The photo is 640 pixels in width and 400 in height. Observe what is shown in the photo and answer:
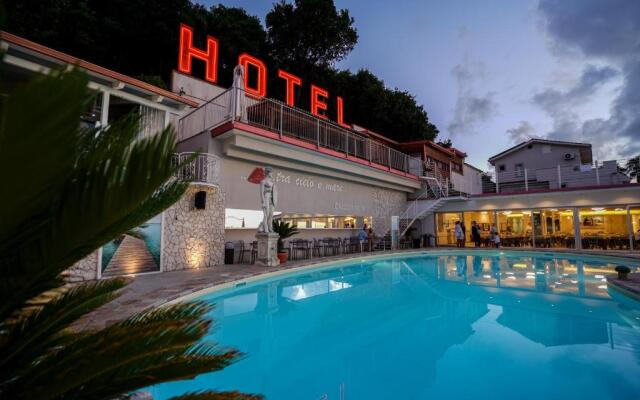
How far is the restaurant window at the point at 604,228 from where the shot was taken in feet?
51.7

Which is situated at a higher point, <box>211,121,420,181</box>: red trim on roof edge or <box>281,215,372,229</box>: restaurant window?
<box>211,121,420,181</box>: red trim on roof edge

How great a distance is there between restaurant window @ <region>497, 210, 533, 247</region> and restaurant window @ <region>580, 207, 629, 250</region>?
7.83 feet

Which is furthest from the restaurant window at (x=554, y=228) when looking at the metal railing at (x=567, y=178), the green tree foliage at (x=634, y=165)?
the green tree foliage at (x=634, y=165)

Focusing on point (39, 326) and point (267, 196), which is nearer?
point (39, 326)

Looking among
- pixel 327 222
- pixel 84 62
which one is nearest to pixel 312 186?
pixel 327 222

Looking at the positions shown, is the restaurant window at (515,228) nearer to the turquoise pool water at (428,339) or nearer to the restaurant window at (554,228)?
the restaurant window at (554,228)

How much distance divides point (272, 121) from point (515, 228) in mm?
15675

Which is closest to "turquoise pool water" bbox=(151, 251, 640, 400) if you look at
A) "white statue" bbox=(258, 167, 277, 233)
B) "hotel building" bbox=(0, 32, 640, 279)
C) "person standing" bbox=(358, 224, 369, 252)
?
"white statue" bbox=(258, 167, 277, 233)

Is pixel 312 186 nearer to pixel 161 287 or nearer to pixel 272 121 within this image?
pixel 272 121

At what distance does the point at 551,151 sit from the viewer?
24297mm

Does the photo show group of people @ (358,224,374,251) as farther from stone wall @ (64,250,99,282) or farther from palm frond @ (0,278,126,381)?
palm frond @ (0,278,126,381)

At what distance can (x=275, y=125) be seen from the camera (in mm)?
12516

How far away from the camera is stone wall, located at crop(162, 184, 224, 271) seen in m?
9.46

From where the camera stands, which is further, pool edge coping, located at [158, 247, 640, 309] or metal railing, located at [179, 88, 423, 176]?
metal railing, located at [179, 88, 423, 176]
